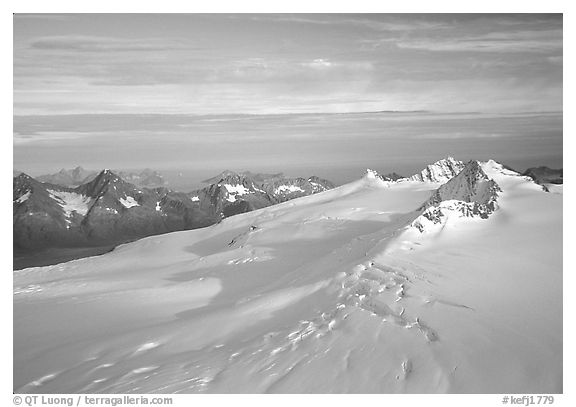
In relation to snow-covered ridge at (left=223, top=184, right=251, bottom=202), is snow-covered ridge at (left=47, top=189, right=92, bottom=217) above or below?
below

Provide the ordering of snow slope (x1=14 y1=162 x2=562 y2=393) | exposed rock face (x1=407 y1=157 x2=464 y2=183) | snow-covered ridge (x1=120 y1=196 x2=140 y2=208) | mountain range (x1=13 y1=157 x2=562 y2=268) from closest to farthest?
snow slope (x1=14 y1=162 x2=562 y2=393)
exposed rock face (x1=407 y1=157 x2=464 y2=183)
mountain range (x1=13 y1=157 x2=562 y2=268)
snow-covered ridge (x1=120 y1=196 x2=140 y2=208)

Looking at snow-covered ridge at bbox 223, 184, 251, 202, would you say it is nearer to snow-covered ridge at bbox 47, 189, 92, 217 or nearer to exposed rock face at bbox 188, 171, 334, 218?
exposed rock face at bbox 188, 171, 334, 218

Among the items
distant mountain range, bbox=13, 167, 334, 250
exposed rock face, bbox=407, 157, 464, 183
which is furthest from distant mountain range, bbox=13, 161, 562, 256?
exposed rock face, bbox=407, 157, 464, 183

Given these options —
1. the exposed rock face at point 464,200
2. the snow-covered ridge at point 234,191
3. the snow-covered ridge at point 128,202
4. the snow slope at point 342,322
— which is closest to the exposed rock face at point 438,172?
the exposed rock face at point 464,200

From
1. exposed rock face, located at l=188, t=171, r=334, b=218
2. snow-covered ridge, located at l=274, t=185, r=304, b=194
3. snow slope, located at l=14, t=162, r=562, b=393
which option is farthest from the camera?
snow-covered ridge, located at l=274, t=185, r=304, b=194

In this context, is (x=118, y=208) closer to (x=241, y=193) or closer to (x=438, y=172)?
(x=241, y=193)

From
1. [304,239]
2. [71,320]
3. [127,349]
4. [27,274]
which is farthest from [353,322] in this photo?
[27,274]

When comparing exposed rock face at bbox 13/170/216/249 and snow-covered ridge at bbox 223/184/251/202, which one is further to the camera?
snow-covered ridge at bbox 223/184/251/202

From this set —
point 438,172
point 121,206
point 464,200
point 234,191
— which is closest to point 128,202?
point 121,206
